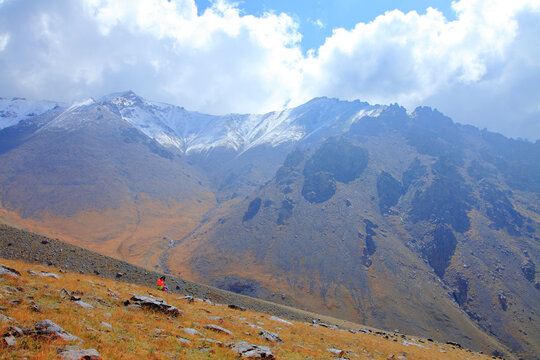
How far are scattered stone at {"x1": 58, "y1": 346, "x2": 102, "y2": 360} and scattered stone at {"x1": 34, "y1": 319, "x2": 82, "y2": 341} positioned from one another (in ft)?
3.27

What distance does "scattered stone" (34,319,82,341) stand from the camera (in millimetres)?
12489

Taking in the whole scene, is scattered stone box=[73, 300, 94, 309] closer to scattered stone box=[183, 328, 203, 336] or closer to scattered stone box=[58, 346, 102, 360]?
scattered stone box=[183, 328, 203, 336]

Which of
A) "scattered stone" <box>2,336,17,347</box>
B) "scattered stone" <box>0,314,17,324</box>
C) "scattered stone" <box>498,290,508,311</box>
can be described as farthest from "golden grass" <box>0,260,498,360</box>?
"scattered stone" <box>498,290,508,311</box>

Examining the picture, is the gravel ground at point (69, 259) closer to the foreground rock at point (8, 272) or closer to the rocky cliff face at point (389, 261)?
the foreground rock at point (8, 272)

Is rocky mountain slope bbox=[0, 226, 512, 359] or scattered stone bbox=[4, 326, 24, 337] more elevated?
scattered stone bbox=[4, 326, 24, 337]

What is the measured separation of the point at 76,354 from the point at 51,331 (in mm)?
2269

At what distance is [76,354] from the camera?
37.3 feet

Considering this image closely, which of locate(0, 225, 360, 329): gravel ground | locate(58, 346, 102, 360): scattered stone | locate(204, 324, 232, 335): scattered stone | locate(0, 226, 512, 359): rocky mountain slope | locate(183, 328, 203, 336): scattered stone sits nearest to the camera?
locate(58, 346, 102, 360): scattered stone

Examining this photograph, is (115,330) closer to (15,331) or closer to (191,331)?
(191,331)

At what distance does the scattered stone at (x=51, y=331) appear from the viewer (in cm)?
1249

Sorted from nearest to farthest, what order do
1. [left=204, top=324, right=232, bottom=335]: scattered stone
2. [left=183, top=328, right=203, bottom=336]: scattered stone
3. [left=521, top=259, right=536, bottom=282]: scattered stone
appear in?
[left=183, top=328, right=203, bottom=336]: scattered stone, [left=204, top=324, right=232, bottom=335]: scattered stone, [left=521, top=259, right=536, bottom=282]: scattered stone

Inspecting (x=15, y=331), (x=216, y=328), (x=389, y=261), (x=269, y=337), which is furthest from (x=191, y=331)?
(x=389, y=261)

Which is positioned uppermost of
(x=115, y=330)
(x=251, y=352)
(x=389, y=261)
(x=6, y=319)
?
(x=389, y=261)

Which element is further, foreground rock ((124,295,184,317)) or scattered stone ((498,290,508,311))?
scattered stone ((498,290,508,311))
